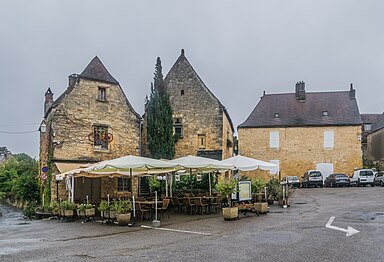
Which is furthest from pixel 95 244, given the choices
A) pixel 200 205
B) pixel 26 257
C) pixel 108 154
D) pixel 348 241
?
pixel 108 154

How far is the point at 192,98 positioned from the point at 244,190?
13.8m

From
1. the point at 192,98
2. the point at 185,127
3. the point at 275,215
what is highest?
the point at 192,98

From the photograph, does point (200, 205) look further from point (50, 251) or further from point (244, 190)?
point (50, 251)

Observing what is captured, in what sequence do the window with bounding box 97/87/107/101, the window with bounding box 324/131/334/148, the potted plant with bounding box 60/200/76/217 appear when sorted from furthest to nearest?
the window with bounding box 324/131/334/148
the window with bounding box 97/87/107/101
the potted plant with bounding box 60/200/76/217

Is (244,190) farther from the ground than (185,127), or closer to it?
closer to it

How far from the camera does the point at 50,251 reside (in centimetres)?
913

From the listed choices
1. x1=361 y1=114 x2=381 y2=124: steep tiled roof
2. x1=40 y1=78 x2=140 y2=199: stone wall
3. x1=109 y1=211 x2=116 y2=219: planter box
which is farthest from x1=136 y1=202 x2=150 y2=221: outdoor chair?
x1=361 y1=114 x2=381 y2=124: steep tiled roof

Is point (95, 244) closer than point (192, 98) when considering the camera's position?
Yes

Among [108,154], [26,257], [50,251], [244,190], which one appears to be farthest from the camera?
[108,154]

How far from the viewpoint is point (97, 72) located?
24.3 meters

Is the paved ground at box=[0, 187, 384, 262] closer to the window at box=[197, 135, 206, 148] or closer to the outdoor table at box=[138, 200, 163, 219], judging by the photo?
the outdoor table at box=[138, 200, 163, 219]

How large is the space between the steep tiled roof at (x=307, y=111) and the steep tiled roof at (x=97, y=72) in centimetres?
1788

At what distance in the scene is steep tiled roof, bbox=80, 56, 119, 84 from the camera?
23.8 m

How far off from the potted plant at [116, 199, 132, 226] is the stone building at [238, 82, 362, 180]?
2607cm
